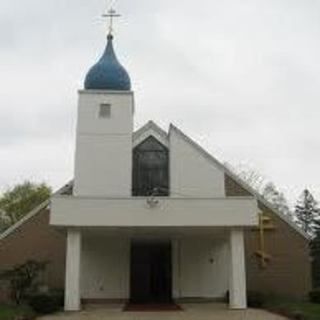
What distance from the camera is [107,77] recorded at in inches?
1310

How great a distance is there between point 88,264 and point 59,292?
8.20 ft

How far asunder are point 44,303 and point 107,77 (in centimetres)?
1159

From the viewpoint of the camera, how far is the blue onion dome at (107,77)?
33.2 m

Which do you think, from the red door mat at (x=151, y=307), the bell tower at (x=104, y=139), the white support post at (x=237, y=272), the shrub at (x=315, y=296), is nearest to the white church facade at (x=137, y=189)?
the bell tower at (x=104, y=139)

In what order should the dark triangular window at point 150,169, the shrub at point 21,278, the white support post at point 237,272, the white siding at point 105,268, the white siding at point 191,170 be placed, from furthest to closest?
1. the white siding at point 191,170
2. the dark triangular window at point 150,169
3. the white siding at point 105,268
4. the shrub at point 21,278
5. the white support post at point 237,272

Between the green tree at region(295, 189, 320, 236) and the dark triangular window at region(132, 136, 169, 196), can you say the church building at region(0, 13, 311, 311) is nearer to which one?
the dark triangular window at region(132, 136, 169, 196)

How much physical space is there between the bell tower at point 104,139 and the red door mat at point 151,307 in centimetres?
497

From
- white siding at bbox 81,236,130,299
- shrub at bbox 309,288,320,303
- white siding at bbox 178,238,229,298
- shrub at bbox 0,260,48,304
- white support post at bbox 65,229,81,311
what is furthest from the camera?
white siding at bbox 178,238,229,298

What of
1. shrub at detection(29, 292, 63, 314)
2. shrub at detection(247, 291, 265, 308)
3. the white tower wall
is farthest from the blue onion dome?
shrub at detection(247, 291, 265, 308)

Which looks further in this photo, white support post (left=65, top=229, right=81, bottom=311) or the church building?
the church building

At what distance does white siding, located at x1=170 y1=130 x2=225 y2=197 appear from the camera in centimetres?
3347

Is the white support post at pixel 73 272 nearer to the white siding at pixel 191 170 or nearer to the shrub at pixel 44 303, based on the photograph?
the shrub at pixel 44 303

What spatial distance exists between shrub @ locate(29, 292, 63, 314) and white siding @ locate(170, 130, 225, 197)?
885cm

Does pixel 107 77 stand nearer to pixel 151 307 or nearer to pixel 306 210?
pixel 151 307
